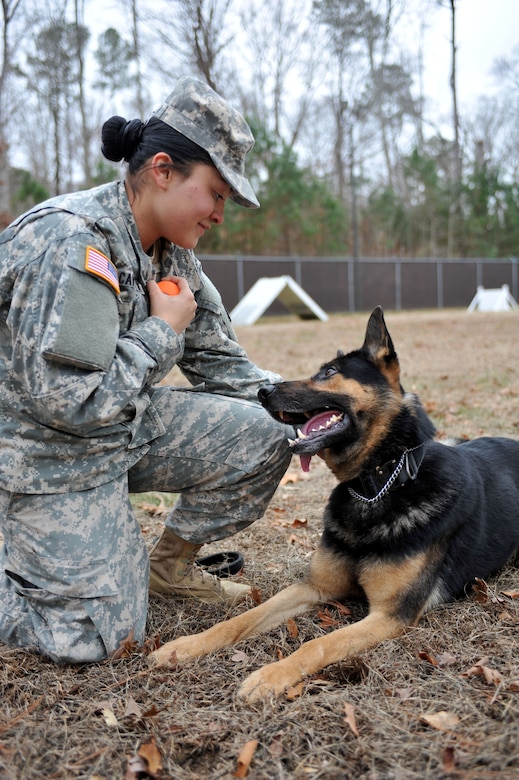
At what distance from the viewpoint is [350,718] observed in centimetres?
212

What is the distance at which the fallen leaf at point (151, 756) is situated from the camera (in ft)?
6.32

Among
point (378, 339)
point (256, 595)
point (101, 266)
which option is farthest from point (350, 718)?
point (101, 266)

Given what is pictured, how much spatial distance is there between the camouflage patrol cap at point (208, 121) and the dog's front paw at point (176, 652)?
1.94 metres

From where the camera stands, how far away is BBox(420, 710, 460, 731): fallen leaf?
2.07 metres

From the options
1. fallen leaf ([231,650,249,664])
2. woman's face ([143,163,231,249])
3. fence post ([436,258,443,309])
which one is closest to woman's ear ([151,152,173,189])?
woman's face ([143,163,231,249])

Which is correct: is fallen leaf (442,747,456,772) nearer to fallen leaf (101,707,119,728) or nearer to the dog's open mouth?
fallen leaf (101,707,119,728)

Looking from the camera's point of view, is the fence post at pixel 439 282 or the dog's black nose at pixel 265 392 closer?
the dog's black nose at pixel 265 392

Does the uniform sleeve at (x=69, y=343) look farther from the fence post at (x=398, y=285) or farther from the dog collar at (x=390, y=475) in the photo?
the fence post at (x=398, y=285)

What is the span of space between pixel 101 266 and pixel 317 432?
49.6 inches

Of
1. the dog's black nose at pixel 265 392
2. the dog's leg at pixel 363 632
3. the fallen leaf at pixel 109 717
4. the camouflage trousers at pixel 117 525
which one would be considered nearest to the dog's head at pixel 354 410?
the dog's black nose at pixel 265 392

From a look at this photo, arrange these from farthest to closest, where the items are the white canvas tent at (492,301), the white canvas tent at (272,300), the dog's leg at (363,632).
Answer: the white canvas tent at (492,301), the white canvas tent at (272,300), the dog's leg at (363,632)

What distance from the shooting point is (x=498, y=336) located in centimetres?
1497

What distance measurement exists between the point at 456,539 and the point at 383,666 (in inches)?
31.7

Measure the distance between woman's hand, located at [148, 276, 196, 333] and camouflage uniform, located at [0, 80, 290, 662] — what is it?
67 millimetres
